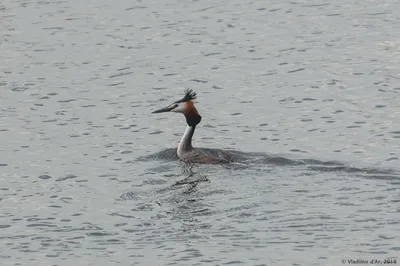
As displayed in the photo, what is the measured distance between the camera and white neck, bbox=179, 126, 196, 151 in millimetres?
26922

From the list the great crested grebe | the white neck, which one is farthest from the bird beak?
the white neck

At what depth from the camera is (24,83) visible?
32719 mm

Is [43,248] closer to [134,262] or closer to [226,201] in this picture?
[134,262]

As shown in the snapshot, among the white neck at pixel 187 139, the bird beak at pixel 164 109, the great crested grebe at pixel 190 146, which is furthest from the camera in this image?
the bird beak at pixel 164 109

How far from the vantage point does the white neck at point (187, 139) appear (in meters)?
26.9

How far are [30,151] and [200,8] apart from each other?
44.8 feet

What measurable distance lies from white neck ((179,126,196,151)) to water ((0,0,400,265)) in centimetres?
40

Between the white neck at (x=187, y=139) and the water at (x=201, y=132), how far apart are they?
15.7 inches

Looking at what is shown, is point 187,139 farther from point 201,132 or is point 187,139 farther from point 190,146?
point 201,132

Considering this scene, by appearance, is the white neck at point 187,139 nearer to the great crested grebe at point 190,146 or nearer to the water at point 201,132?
the great crested grebe at point 190,146

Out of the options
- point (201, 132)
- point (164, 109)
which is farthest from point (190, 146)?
point (201, 132)

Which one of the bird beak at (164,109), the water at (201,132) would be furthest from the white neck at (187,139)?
the bird beak at (164,109)

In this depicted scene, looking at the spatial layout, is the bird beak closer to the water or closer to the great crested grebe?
the great crested grebe

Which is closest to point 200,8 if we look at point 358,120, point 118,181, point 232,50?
point 232,50
